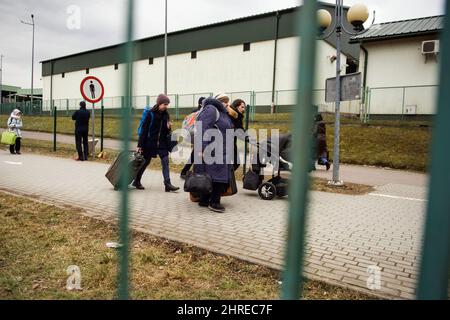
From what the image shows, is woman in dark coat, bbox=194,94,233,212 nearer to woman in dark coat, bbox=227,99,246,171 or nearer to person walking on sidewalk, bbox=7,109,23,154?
woman in dark coat, bbox=227,99,246,171

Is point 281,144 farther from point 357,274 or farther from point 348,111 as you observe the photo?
point 348,111

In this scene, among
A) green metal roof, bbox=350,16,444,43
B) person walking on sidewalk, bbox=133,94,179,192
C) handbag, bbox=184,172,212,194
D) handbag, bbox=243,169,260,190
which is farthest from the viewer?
green metal roof, bbox=350,16,444,43

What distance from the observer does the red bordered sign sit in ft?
36.4

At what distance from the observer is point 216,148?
219 inches

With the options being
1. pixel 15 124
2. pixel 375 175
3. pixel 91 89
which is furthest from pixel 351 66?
pixel 15 124

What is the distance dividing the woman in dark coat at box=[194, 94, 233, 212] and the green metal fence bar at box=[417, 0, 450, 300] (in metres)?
4.81

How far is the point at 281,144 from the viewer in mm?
6523

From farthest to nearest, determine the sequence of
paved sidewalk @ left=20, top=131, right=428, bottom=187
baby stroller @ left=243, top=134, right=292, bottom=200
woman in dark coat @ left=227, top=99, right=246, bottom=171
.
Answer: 1. paved sidewalk @ left=20, top=131, right=428, bottom=187
2. baby stroller @ left=243, top=134, right=292, bottom=200
3. woman in dark coat @ left=227, top=99, right=246, bottom=171

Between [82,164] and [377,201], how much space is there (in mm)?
8271

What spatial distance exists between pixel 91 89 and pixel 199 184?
7.25 meters

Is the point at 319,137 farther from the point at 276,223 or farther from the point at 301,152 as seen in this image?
the point at 276,223

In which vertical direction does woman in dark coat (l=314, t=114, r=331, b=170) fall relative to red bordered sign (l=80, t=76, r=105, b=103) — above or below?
below

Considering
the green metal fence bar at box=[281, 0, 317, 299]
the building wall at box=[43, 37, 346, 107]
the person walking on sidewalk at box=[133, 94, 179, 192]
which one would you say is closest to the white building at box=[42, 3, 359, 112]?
the building wall at box=[43, 37, 346, 107]
